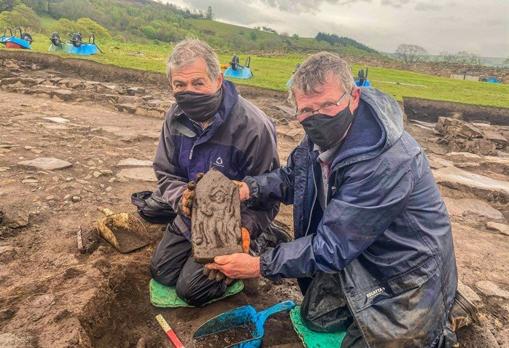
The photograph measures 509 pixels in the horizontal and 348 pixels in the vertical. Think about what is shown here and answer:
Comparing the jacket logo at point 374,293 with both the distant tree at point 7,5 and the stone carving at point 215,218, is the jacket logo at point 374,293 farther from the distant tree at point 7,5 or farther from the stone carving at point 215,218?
the distant tree at point 7,5

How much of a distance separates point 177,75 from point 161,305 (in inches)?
71.3

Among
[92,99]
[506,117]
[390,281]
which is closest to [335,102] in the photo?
[390,281]

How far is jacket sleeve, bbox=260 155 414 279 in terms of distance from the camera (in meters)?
2.09

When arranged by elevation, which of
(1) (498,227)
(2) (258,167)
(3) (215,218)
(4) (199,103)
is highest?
(4) (199,103)

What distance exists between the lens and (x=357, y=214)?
211 centimetres

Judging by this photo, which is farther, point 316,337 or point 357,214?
point 316,337

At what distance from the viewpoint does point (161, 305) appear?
9.99ft

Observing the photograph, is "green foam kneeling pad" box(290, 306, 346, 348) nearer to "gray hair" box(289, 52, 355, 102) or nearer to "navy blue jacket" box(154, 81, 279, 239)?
"navy blue jacket" box(154, 81, 279, 239)

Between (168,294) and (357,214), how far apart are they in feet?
6.02

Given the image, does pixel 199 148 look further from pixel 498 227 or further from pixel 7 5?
pixel 7 5

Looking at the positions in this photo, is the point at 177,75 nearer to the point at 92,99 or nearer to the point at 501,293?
the point at 501,293

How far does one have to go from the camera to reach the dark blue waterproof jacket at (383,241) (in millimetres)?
2109

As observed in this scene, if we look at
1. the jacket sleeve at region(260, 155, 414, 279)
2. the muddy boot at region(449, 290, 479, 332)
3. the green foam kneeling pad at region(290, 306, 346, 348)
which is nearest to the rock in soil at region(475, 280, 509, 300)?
the muddy boot at region(449, 290, 479, 332)

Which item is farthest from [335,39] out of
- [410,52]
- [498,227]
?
[498,227]
